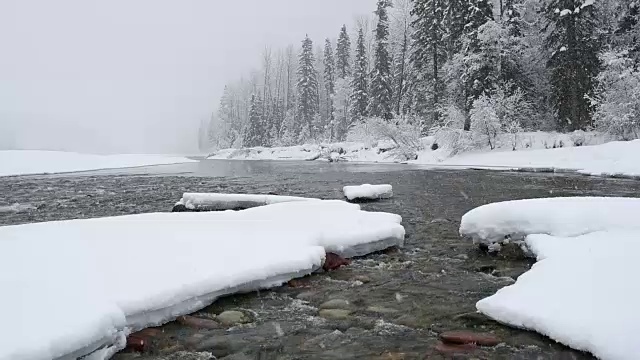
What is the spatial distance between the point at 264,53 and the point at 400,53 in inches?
1731

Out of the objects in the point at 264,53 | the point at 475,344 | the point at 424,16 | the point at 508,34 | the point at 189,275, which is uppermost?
the point at 264,53

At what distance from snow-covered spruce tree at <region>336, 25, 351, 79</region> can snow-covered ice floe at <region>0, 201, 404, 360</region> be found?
55.5 m

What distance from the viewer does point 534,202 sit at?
7996 millimetres

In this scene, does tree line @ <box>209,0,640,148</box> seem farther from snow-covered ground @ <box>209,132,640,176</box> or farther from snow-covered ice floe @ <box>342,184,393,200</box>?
snow-covered ice floe @ <box>342,184,393,200</box>

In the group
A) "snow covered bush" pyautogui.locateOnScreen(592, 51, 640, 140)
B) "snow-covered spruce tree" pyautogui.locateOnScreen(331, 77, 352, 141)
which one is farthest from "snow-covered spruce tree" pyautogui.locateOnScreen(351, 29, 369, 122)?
"snow covered bush" pyautogui.locateOnScreen(592, 51, 640, 140)

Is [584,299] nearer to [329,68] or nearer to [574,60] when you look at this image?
[574,60]

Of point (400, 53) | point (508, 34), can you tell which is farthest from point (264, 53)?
point (508, 34)

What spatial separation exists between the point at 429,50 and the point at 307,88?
29.2 m

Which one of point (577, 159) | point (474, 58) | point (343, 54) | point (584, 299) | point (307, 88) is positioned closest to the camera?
point (584, 299)

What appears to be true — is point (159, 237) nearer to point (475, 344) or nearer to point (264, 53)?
point (475, 344)

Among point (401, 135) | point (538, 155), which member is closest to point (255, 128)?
point (401, 135)

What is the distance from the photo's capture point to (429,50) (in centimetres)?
3700

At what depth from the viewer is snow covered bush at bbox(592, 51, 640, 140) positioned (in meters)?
23.2

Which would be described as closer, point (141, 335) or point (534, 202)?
point (141, 335)
